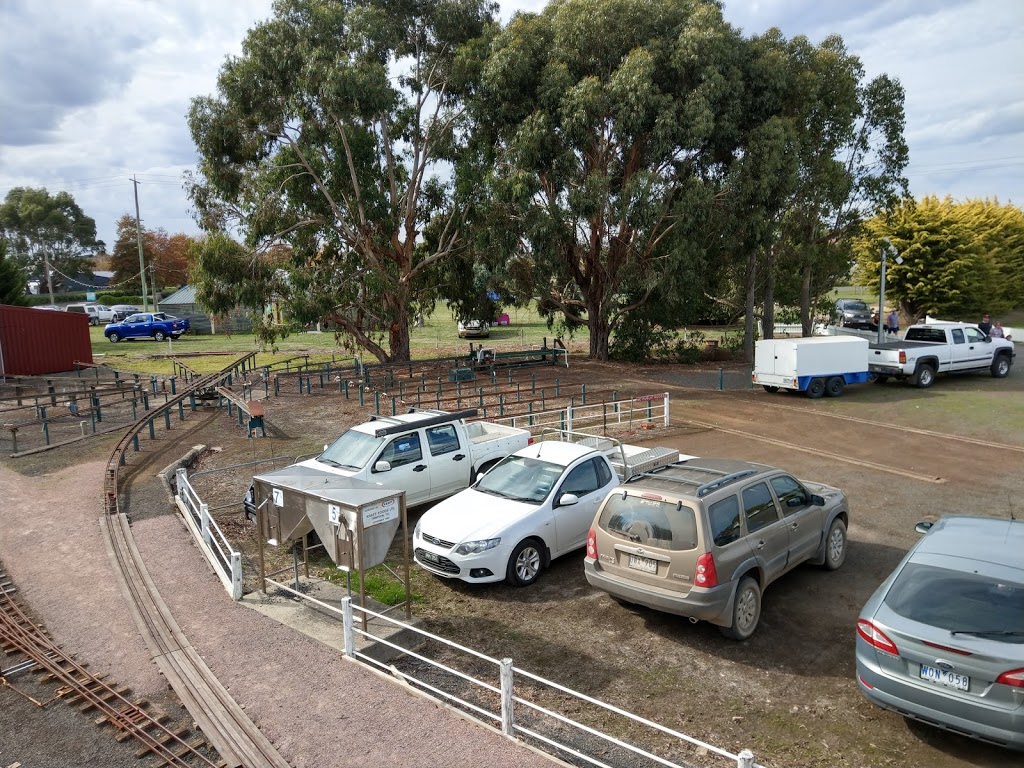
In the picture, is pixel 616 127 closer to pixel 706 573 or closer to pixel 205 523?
pixel 205 523

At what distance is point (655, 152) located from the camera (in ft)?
85.9

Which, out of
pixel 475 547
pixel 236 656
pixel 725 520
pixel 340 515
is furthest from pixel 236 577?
pixel 725 520

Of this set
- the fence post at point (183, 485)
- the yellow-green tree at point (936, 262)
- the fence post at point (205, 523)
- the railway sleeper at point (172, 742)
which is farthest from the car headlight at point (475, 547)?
the yellow-green tree at point (936, 262)

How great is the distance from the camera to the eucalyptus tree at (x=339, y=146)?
26875 millimetres

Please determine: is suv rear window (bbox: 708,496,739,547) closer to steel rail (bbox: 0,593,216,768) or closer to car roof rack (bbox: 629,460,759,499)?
car roof rack (bbox: 629,460,759,499)

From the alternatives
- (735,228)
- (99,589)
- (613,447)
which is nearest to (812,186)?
(735,228)

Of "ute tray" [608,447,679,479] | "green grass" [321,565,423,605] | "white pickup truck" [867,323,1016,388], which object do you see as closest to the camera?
"green grass" [321,565,423,605]

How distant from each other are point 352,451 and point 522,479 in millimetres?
2808

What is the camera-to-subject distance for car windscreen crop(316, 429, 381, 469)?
10.2 m

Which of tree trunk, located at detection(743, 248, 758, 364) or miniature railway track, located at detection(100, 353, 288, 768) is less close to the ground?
tree trunk, located at detection(743, 248, 758, 364)

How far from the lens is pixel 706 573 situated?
655 centimetres

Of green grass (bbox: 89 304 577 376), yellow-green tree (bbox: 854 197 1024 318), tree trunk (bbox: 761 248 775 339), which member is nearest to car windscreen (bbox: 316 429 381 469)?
green grass (bbox: 89 304 577 376)

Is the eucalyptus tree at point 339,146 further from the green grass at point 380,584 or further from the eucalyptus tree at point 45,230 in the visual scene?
the eucalyptus tree at point 45,230

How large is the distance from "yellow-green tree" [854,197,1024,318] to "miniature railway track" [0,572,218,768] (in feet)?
137
